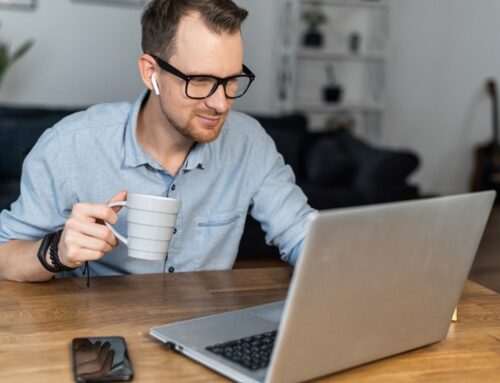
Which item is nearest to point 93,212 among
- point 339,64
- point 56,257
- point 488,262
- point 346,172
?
point 56,257

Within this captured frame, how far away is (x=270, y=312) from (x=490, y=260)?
11.5 feet

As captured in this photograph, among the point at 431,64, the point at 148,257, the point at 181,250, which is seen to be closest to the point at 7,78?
the point at 431,64

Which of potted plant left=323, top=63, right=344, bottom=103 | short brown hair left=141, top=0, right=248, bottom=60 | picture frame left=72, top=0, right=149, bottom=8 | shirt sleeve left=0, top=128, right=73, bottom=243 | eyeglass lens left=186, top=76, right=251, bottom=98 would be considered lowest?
potted plant left=323, top=63, right=344, bottom=103

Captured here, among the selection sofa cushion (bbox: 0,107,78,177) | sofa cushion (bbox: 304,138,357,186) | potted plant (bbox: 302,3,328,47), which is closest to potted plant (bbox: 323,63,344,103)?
potted plant (bbox: 302,3,328,47)

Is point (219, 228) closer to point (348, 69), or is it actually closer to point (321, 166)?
point (321, 166)

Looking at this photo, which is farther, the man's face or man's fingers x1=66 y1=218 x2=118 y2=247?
the man's face

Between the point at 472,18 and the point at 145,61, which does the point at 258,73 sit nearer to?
the point at 472,18

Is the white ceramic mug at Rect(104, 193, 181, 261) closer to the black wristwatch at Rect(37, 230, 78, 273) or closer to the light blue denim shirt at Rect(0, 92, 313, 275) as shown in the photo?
the black wristwatch at Rect(37, 230, 78, 273)

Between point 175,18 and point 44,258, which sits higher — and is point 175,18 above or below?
above

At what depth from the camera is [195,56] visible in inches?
55.7

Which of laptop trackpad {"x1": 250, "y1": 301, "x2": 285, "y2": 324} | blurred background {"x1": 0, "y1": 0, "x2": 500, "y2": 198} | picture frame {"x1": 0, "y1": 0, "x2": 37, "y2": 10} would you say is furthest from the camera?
blurred background {"x1": 0, "y1": 0, "x2": 500, "y2": 198}

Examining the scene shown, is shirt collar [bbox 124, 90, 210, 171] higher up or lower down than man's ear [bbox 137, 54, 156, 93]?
lower down

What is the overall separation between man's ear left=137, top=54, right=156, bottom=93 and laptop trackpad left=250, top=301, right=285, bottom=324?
57cm

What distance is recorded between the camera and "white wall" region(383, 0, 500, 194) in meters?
5.85
